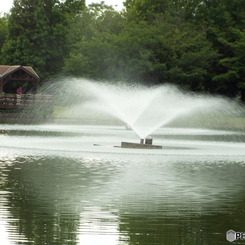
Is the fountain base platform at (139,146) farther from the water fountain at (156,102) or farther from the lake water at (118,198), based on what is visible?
the water fountain at (156,102)

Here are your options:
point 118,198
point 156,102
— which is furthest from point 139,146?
A: point 156,102

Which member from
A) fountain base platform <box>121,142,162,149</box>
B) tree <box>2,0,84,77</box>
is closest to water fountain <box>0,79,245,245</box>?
fountain base platform <box>121,142,162,149</box>

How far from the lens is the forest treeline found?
69250 mm

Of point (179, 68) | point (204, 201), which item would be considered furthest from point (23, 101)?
point (204, 201)

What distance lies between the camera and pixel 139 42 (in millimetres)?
69312

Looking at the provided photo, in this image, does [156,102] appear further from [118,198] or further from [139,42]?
[118,198]

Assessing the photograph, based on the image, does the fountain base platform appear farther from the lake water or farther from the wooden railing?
the wooden railing

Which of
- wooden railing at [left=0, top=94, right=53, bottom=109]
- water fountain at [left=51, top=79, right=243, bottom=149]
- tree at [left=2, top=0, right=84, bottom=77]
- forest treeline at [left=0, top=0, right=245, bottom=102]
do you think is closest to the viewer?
water fountain at [left=51, top=79, right=243, bottom=149]

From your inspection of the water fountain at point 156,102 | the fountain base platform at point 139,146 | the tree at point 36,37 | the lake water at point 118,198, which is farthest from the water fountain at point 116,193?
the tree at point 36,37

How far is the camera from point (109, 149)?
85.8 ft

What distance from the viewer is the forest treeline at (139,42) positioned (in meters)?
69.2

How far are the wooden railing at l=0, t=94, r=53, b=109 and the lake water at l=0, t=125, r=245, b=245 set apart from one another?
34.4 meters

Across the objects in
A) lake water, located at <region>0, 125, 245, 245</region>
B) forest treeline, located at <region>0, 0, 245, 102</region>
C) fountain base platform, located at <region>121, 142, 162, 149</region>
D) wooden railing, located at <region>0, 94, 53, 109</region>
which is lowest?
lake water, located at <region>0, 125, 245, 245</region>

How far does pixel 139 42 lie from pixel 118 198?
56.9m
